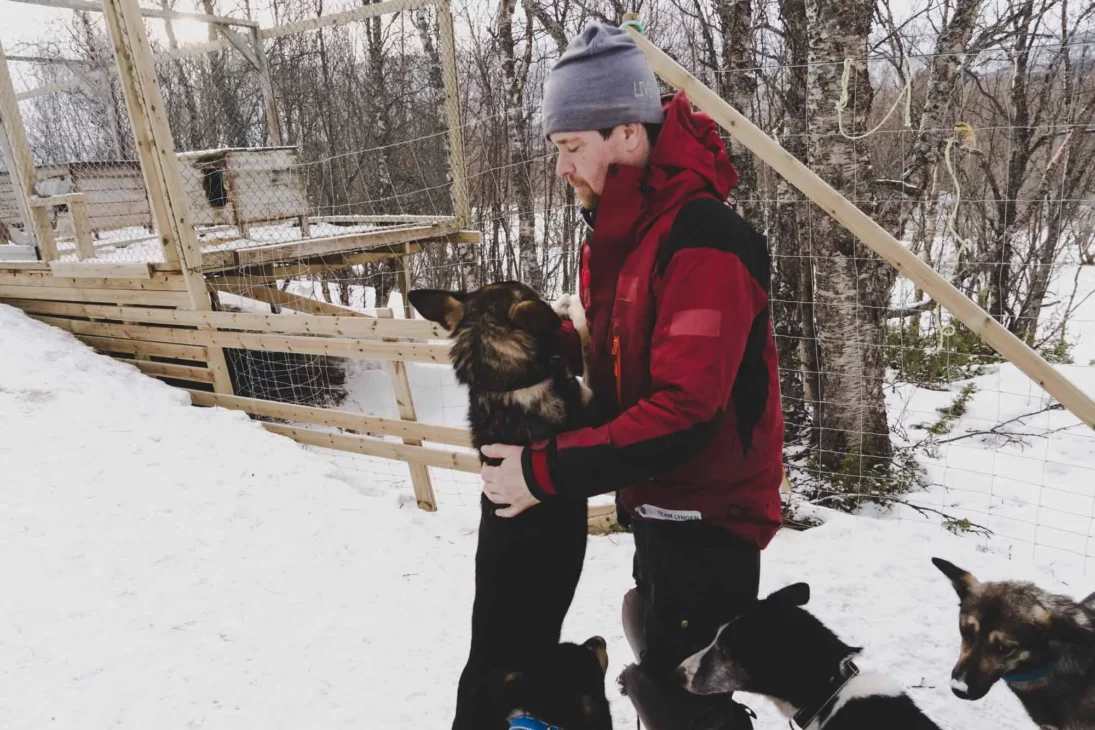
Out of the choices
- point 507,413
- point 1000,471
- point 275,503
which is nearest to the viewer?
point 507,413

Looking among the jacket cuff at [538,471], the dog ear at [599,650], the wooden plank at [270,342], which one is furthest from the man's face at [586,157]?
the wooden plank at [270,342]

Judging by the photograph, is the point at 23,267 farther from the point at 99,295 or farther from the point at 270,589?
the point at 270,589

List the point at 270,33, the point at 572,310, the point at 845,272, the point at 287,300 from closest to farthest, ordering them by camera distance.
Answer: the point at 572,310
the point at 845,272
the point at 270,33
the point at 287,300

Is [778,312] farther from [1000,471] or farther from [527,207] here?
[527,207]

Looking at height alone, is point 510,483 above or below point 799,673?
above

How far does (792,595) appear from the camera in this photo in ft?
6.41

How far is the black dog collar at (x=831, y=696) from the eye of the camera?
6.19ft

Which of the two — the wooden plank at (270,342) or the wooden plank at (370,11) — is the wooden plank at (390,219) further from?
the wooden plank at (270,342)

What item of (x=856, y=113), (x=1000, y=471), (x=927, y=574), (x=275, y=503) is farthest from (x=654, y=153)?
(x=1000, y=471)

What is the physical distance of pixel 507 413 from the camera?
1.75 m

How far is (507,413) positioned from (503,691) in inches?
35.1

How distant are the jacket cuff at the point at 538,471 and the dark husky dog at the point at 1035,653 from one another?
1.92 m

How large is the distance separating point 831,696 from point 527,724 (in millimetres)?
943

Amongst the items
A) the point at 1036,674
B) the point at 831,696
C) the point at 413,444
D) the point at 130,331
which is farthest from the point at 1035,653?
the point at 130,331
